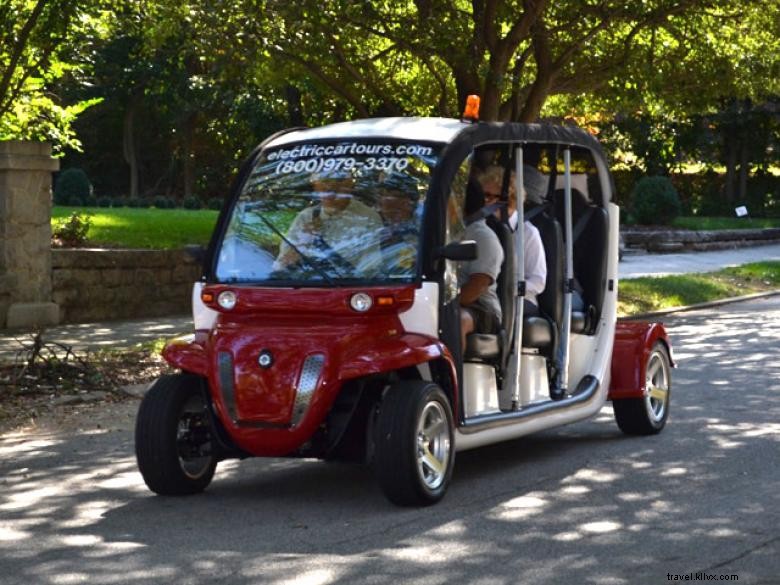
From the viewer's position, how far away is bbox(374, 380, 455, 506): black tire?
7.93 m

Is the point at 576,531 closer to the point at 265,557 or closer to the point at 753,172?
the point at 265,557

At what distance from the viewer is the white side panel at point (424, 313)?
844 cm

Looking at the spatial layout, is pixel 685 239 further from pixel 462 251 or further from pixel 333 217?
pixel 462 251

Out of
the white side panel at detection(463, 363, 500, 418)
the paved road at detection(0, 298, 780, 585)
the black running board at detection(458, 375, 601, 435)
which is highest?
the white side panel at detection(463, 363, 500, 418)

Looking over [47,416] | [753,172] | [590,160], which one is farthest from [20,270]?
[753,172]

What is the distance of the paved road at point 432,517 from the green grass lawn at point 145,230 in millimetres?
9760

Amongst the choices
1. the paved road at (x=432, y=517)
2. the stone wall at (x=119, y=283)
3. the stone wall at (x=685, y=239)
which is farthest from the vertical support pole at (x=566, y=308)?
the stone wall at (x=685, y=239)

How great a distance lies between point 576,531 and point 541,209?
3.14 m

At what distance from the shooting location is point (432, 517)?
7898 mm

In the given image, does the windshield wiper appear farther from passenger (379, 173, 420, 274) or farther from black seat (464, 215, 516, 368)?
black seat (464, 215, 516, 368)

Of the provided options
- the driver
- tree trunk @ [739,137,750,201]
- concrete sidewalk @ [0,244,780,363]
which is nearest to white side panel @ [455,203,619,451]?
the driver

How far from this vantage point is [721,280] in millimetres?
26859

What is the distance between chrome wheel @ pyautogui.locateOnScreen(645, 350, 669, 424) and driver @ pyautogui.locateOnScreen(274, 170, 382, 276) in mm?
2732

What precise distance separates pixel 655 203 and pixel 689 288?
16408mm
